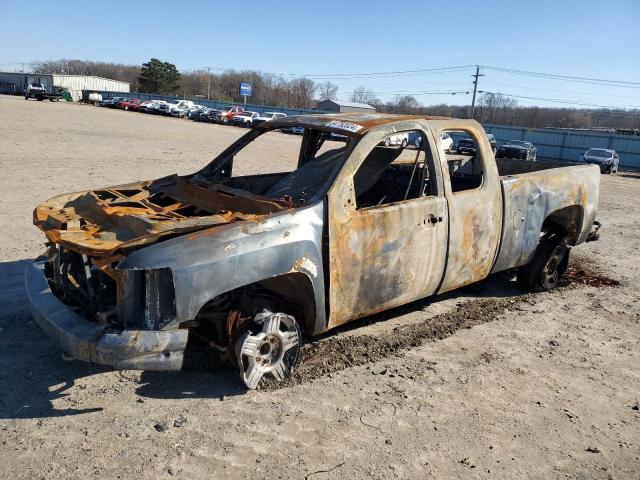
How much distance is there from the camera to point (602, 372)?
13.8 feet

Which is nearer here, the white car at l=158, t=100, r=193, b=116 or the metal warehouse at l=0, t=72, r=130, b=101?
the white car at l=158, t=100, r=193, b=116

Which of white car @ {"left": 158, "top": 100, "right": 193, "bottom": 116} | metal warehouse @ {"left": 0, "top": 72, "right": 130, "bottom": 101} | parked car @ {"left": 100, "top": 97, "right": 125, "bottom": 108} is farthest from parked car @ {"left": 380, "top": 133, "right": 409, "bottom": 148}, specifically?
metal warehouse @ {"left": 0, "top": 72, "right": 130, "bottom": 101}

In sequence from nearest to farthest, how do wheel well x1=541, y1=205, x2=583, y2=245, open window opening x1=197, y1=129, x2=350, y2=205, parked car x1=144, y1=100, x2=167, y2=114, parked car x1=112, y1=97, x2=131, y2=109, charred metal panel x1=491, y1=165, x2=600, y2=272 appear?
open window opening x1=197, y1=129, x2=350, y2=205 < charred metal panel x1=491, y1=165, x2=600, y2=272 < wheel well x1=541, y1=205, x2=583, y2=245 < parked car x1=144, y1=100, x2=167, y2=114 < parked car x1=112, y1=97, x2=131, y2=109

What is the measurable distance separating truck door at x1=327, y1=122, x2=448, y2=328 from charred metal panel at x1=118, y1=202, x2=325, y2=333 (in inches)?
6.9

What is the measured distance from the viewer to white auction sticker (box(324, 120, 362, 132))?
4.20m

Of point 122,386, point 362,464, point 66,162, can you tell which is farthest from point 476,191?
point 66,162

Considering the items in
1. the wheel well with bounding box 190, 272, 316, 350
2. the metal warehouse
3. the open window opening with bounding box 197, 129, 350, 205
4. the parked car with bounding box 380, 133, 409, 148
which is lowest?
the wheel well with bounding box 190, 272, 316, 350

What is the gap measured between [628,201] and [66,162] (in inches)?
620

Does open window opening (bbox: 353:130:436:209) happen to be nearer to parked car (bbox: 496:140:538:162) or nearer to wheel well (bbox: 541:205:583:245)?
wheel well (bbox: 541:205:583:245)

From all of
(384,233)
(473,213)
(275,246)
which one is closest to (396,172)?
(473,213)

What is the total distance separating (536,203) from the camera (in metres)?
5.44

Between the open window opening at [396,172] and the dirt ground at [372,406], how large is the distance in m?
1.16

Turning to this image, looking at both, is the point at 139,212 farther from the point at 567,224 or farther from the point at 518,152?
the point at 518,152

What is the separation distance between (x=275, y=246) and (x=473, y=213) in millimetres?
2148
